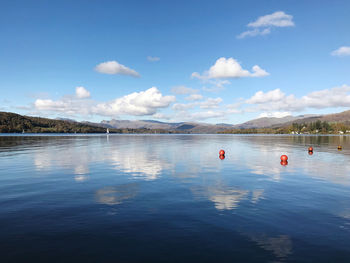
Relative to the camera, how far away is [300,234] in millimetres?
12273

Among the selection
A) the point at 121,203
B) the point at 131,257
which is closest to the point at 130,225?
the point at 131,257

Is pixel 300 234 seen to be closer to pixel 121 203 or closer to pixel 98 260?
pixel 98 260

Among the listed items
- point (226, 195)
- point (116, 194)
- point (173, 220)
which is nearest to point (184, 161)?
point (226, 195)

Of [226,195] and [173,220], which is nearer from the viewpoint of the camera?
[173,220]

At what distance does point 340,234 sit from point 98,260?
12885 millimetres

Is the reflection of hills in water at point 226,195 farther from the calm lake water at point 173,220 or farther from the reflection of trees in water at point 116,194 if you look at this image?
the reflection of trees in water at point 116,194

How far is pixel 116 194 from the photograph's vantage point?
19828 mm

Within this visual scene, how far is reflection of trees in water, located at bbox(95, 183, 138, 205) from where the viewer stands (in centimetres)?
1789

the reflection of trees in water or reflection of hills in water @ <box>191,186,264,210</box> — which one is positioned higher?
the reflection of trees in water

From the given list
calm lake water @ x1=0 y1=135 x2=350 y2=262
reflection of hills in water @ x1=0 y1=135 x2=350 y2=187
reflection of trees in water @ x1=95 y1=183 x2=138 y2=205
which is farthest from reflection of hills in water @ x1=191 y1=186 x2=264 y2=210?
reflection of hills in water @ x1=0 y1=135 x2=350 y2=187

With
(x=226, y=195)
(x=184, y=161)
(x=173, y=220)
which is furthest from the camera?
(x=184, y=161)

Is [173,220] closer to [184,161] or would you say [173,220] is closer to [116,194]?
[116,194]

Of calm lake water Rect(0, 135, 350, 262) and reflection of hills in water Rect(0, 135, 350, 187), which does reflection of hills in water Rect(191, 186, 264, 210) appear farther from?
reflection of hills in water Rect(0, 135, 350, 187)

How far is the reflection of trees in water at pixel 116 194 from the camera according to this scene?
17.9 metres
